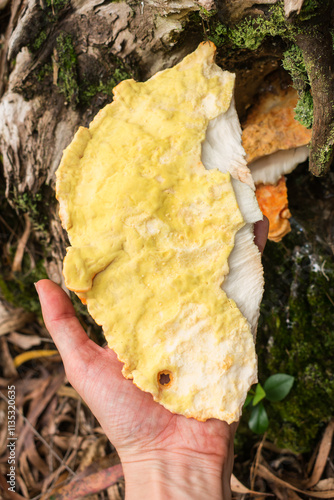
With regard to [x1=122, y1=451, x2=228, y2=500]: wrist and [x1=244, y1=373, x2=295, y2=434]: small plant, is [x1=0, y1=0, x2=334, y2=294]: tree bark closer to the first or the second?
[x1=122, y1=451, x2=228, y2=500]: wrist

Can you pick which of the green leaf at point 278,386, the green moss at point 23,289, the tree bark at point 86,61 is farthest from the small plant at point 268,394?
the green moss at point 23,289

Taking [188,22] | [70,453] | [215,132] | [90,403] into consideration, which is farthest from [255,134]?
[70,453]

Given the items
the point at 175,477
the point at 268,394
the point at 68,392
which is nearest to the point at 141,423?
the point at 175,477

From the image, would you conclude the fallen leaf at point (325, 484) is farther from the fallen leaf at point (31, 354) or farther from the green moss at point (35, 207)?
the green moss at point (35, 207)

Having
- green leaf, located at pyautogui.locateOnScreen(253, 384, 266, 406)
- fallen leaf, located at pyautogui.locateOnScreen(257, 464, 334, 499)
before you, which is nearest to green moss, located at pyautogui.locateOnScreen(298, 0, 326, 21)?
green leaf, located at pyautogui.locateOnScreen(253, 384, 266, 406)

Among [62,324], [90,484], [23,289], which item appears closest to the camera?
[62,324]

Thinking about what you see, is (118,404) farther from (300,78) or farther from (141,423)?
(300,78)
